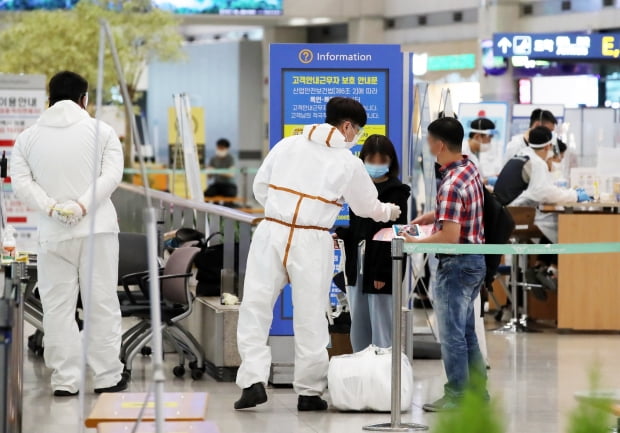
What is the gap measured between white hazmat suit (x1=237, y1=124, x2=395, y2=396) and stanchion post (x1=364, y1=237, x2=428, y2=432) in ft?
1.58

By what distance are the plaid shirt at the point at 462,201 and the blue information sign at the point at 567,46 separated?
35.3ft

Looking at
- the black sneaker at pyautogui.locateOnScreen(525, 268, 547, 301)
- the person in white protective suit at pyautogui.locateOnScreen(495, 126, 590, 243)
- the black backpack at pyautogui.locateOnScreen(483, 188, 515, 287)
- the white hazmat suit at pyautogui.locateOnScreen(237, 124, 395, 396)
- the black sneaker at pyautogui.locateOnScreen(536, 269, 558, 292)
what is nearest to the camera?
the white hazmat suit at pyautogui.locateOnScreen(237, 124, 395, 396)

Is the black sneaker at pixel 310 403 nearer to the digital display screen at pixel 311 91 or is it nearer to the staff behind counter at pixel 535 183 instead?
the digital display screen at pixel 311 91

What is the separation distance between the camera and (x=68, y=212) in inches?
249

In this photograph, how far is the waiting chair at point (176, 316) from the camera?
7301mm

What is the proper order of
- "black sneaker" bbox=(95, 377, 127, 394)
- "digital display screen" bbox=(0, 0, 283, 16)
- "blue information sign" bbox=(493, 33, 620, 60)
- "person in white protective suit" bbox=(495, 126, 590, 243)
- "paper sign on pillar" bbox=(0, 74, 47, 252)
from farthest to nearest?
Result: "digital display screen" bbox=(0, 0, 283, 16) → "blue information sign" bbox=(493, 33, 620, 60) → "paper sign on pillar" bbox=(0, 74, 47, 252) → "person in white protective suit" bbox=(495, 126, 590, 243) → "black sneaker" bbox=(95, 377, 127, 394)

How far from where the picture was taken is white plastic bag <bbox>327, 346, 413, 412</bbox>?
615 cm

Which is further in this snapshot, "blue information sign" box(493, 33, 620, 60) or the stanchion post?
"blue information sign" box(493, 33, 620, 60)

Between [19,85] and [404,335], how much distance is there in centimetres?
475

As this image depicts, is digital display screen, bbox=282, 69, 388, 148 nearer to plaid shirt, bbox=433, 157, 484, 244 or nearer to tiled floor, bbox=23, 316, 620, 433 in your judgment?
plaid shirt, bbox=433, 157, 484, 244

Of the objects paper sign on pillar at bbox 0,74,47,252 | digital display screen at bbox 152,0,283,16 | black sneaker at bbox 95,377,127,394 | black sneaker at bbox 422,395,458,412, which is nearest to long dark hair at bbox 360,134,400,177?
black sneaker at bbox 422,395,458,412

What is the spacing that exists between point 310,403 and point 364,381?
0.29m

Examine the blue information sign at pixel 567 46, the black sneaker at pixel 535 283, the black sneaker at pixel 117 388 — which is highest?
the blue information sign at pixel 567 46

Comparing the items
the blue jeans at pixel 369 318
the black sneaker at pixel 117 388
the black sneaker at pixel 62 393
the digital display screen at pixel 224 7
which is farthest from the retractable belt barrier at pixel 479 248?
the digital display screen at pixel 224 7
